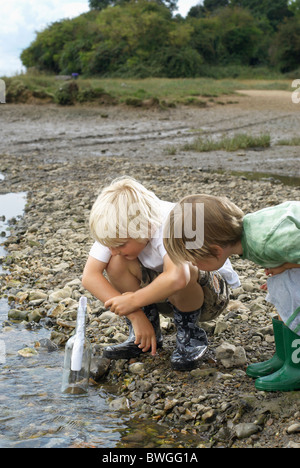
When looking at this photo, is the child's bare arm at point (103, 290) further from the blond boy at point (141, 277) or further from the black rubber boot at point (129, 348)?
the black rubber boot at point (129, 348)

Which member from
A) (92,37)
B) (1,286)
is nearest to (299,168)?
(1,286)

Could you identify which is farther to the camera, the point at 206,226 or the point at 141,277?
the point at 141,277

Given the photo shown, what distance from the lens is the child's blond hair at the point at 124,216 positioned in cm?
274

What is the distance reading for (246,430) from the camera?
7.94 ft

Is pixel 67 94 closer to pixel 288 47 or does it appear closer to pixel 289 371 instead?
pixel 289 371

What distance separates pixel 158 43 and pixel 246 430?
3200cm

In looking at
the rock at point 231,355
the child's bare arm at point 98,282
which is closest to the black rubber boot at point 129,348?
the child's bare arm at point 98,282

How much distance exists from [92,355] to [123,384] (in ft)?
1.17

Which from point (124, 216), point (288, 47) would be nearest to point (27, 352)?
point (124, 216)

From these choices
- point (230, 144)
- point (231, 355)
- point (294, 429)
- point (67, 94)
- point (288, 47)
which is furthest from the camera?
point (288, 47)

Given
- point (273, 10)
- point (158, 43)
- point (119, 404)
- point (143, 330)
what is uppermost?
point (273, 10)

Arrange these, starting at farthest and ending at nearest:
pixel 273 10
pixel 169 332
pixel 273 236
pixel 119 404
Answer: pixel 273 10, pixel 169 332, pixel 119 404, pixel 273 236

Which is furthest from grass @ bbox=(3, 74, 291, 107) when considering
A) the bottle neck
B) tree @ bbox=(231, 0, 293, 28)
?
tree @ bbox=(231, 0, 293, 28)

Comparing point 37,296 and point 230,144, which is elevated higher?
point 230,144
